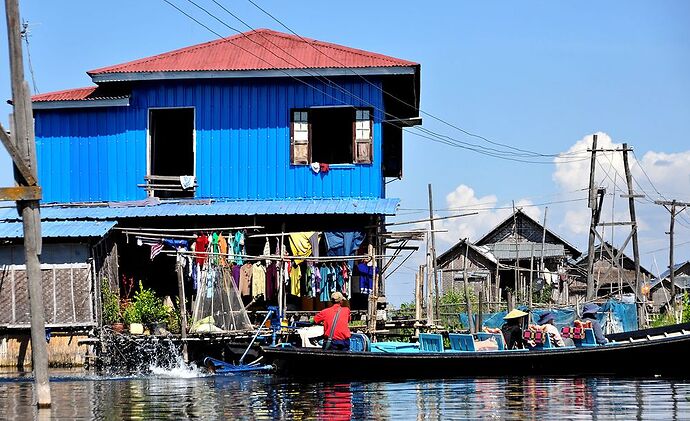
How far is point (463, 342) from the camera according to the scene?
20656 millimetres

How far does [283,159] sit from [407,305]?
11.8 meters

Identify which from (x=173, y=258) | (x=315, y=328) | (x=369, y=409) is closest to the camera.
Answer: (x=369, y=409)

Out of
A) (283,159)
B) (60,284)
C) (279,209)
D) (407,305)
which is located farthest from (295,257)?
(407,305)

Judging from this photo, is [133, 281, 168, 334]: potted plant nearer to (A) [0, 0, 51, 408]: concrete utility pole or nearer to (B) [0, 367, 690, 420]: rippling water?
(B) [0, 367, 690, 420]: rippling water

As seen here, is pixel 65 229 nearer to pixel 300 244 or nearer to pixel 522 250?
pixel 300 244

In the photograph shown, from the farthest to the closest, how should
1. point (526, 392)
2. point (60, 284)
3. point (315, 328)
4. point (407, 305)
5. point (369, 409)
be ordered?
point (407, 305), point (60, 284), point (315, 328), point (526, 392), point (369, 409)

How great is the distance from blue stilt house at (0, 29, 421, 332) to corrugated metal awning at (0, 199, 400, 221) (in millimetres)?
48

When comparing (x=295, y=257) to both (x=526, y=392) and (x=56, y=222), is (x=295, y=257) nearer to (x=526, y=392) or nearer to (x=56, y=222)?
(x=56, y=222)

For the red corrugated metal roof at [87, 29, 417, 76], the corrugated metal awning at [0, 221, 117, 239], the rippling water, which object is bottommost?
the rippling water

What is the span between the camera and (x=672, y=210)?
38562 mm

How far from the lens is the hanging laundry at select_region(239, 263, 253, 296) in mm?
24656

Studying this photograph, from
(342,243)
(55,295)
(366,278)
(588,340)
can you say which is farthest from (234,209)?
(588,340)

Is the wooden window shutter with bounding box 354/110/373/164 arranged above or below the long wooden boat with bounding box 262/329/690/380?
above

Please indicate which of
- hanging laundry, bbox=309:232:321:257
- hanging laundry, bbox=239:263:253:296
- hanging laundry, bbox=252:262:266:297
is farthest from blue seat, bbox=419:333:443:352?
hanging laundry, bbox=239:263:253:296
